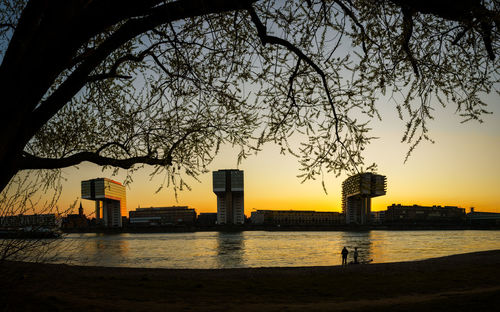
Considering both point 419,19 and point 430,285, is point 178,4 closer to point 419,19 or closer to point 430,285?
point 419,19

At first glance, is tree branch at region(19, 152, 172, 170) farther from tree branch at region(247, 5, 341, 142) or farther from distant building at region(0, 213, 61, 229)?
tree branch at region(247, 5, 341, 142)

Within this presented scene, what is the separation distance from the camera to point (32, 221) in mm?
6418

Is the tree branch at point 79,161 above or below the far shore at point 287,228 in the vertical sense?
above

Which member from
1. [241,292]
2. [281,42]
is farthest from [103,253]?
[281,42]

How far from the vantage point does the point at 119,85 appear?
32.0ft

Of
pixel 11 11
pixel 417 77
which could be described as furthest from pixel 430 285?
pixel 11 11

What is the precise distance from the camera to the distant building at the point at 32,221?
6266 mm

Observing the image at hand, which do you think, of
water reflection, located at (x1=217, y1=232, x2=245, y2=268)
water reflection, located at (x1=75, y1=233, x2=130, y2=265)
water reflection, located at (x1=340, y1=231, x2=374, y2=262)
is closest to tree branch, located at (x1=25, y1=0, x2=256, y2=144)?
water reflection, located at (x1=75, y1=233, x2=130, y2=265)

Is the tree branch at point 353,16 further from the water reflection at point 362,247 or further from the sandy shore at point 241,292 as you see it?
the water reflection at point 362,247

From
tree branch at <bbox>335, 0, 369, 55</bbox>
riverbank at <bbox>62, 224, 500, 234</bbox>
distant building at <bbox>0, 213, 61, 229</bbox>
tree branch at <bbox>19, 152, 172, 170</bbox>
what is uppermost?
tree branch at <bbox>335, 0, 369, 55</bbox>

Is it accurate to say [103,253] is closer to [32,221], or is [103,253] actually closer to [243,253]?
[243,253]

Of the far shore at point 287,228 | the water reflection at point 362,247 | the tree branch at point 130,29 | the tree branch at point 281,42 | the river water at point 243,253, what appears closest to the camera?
the tree branch at point 130,29

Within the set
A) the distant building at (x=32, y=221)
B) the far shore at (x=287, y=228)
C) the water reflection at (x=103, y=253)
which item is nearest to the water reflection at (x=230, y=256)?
the water reflection at (x=103, y=253)

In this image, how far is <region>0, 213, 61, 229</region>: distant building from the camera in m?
6.27
